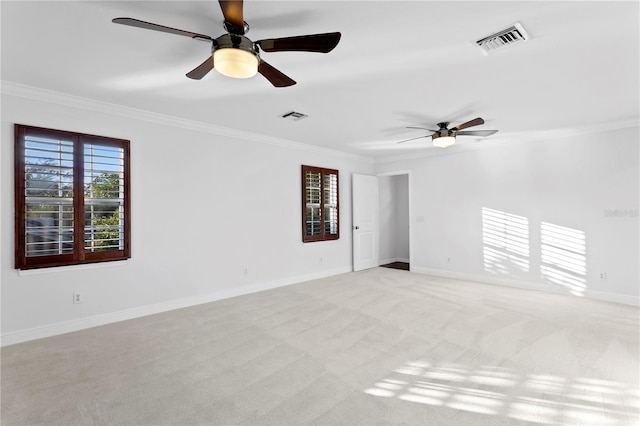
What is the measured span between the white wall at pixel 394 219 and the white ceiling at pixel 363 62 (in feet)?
11.6

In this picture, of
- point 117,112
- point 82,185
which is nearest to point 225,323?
point 82,185

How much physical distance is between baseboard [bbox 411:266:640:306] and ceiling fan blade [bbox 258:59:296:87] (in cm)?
516

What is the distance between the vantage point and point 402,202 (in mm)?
8406

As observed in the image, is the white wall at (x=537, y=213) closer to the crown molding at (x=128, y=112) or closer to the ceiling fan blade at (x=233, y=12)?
A: the crown molding at (x=128, y=112)

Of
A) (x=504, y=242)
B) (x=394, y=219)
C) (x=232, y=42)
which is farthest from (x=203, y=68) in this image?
(x=394, y=219)

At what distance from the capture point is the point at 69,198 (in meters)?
3.54

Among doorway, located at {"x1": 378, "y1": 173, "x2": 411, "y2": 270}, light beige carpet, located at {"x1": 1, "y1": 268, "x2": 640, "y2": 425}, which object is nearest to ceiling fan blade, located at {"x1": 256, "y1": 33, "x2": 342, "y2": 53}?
light beige carpet, located at {"x1": 1, "y1": 268, "x2": 640, "y2": 425}

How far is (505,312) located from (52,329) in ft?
17.5

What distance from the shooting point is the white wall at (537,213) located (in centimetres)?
457

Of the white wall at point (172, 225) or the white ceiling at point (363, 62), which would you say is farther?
the white wall at point (172, 225)

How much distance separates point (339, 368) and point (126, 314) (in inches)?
112

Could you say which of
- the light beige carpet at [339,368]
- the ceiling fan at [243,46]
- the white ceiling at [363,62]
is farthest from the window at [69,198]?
the ceiling fan at [243,46]

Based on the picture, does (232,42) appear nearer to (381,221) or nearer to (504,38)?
(504,38)

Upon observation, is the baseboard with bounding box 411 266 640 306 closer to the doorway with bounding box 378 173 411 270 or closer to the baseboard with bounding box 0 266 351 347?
the doorway with bounding box 378 173 411 270
